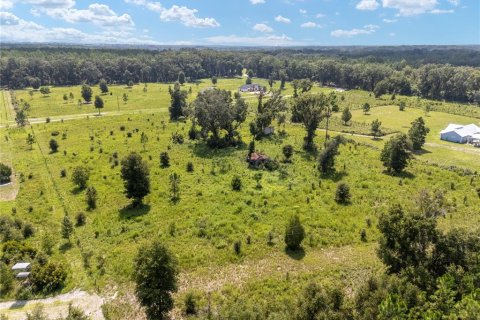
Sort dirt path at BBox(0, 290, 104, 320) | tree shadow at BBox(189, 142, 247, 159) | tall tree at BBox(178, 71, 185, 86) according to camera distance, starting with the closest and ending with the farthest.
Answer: dirt path at BBox(0, 290, 104, 320) → tree shadow at BBox(189, 142, 247, 159) → tall tree at BBox(178, 71, 185, 86)

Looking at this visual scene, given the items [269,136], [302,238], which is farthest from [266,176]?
[269,136]

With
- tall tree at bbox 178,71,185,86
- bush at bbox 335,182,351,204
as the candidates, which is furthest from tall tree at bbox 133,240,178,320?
tall tree at bbox 178,71,185,86

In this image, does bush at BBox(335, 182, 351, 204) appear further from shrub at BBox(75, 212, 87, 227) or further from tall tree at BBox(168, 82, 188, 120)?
tall tree at BBox(168, 82, 188, 120)

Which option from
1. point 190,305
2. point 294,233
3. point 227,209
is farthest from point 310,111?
point 190,305

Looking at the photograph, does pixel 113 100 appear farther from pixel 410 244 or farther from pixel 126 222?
pixel 410 244

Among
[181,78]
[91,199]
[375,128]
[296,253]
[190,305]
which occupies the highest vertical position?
[181,78]

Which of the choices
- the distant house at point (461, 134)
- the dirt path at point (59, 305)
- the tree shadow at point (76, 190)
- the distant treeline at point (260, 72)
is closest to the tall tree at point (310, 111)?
the distant house at point (461, 134)

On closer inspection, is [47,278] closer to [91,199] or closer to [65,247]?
[65,247]
